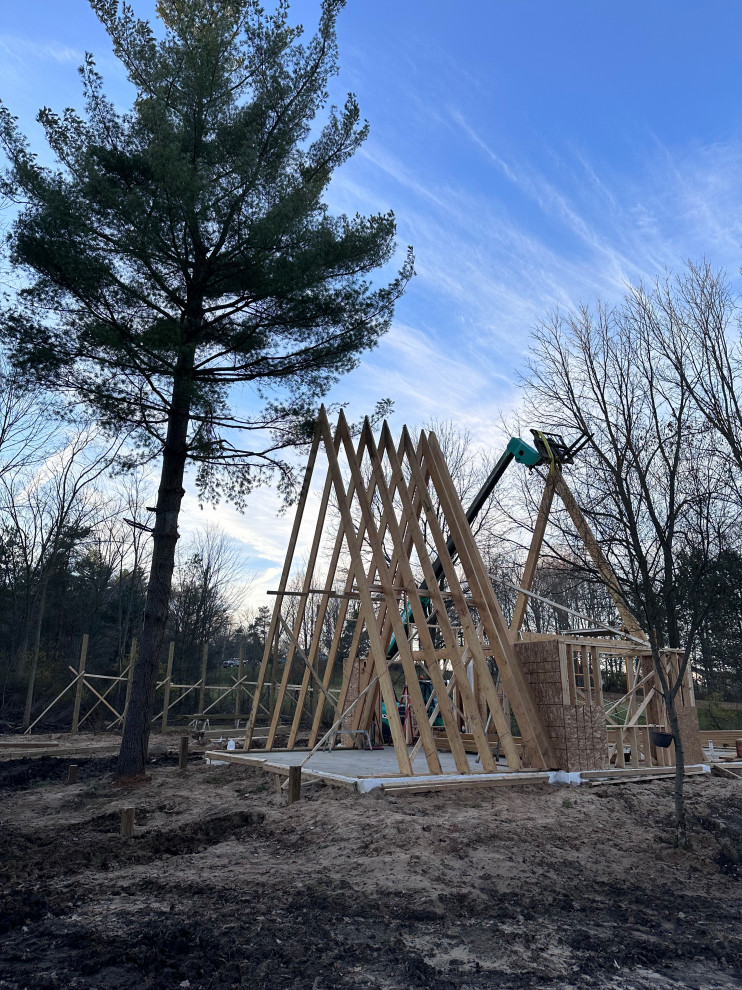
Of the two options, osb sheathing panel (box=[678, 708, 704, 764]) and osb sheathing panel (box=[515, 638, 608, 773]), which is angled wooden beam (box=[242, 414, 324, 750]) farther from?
osb sheathing panel (box=[678, 708, 704, 764])

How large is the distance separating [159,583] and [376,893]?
6663mm

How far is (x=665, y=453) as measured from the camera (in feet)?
26.2

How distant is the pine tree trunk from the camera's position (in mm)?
10016

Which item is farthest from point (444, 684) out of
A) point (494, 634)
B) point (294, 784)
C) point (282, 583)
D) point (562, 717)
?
point (282, 583)

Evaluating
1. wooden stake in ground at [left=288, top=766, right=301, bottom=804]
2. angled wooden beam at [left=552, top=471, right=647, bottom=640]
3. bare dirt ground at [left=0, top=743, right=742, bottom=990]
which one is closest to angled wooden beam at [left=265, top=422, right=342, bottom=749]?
bare dirt ground at [left=0, top=743, right=742, bottom=990]

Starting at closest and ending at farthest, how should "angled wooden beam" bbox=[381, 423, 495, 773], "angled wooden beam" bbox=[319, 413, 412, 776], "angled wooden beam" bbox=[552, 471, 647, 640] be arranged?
"angled wooden beam" bbox=[552, 471, 647, 640] → "angled wooden beam" bbox=[319, 413, 412, 776] → "angled wooden beam" bbox=[381, 423, 495, 773]

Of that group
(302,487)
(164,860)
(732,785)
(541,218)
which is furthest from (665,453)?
(164,860)

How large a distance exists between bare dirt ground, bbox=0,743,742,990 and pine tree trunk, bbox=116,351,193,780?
1.59 m

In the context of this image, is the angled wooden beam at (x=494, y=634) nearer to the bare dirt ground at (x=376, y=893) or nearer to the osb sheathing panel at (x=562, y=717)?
the osb sheathing panel at (x=562, y=717)

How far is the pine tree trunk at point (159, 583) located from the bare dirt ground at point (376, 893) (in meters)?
1.59

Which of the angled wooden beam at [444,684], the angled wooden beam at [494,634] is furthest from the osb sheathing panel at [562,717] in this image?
the angled wooden beam at [444,684]

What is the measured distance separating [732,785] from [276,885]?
757 cm

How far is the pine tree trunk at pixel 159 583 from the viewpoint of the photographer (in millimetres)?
10016

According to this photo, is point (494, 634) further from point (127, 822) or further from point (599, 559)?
point (127, 822)
